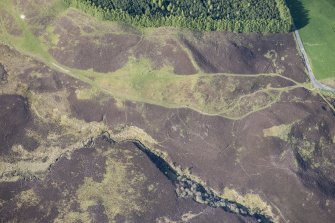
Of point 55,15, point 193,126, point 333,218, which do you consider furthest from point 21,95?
point 333,218

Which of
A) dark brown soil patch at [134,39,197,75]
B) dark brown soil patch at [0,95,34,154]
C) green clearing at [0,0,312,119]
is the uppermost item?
Answer: dark brown soil patch at [134,39,197,75]

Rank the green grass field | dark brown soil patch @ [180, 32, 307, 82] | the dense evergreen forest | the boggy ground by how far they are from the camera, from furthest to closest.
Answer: the green grass field < the dense evergreen forest < dark brown soil patch @ [180, 32, 307, 82] < the boggy ground

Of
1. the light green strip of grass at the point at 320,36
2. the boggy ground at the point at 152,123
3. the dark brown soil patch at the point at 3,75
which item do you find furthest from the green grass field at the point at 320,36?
the dark brown soil patch at the point at 3,75

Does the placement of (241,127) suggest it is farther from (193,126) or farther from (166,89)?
(166,89)

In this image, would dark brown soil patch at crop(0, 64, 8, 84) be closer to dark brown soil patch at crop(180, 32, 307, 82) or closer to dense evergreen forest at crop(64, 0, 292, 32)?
dense evergreen forest at crop(64, 0, 292, 32)

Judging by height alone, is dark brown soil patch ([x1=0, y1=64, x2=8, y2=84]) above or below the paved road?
below

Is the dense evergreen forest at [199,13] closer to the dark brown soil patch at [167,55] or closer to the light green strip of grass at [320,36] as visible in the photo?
the dark brown soil patch at [167,55]

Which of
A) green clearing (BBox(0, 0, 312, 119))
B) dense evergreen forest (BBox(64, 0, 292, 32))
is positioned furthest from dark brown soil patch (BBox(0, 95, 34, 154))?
dense evergreen forest (BBox(64, 0, 292, 32))
